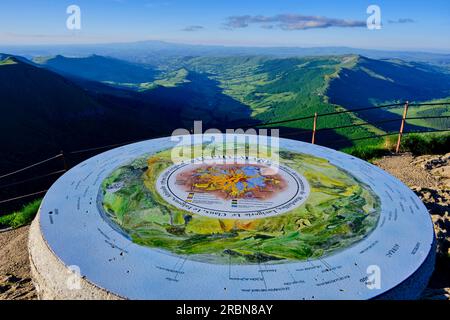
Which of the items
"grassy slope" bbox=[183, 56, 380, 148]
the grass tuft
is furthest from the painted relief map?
"grassy slope" bbox=[183, 56, 380, 148]

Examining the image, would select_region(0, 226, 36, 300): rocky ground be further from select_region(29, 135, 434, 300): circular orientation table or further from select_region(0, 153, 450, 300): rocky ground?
select_region(29, 135, 434, 300): circular orientation table

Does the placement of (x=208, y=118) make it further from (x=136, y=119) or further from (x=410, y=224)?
(x=410, y=224)

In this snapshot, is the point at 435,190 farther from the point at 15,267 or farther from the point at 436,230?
the point at 15,267

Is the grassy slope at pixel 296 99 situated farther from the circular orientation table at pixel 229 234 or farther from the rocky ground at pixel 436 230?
the circular orientation table at pixel 229 234

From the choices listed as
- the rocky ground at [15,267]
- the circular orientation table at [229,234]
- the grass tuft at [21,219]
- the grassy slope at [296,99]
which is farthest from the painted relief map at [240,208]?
the grassy slope at [296,99]

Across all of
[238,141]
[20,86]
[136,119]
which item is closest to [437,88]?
[136,119]

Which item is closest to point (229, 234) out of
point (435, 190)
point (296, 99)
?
point (435, 190)
